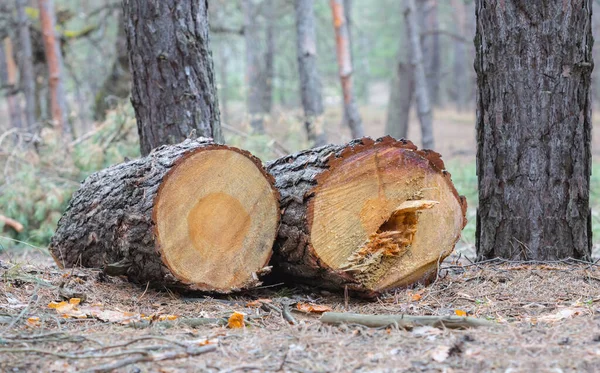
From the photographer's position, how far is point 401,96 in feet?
42.0

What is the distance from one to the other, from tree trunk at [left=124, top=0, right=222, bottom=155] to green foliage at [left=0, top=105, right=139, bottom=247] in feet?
8.52

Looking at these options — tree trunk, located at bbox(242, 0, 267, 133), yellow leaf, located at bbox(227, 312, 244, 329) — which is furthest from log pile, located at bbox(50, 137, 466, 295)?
tree trunk, located at bbox(242, 0, 267, 133)

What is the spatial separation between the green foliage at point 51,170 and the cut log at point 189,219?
3.44 meters

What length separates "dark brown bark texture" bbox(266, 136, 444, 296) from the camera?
11.7 feet

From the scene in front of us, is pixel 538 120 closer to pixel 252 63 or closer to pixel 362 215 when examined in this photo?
pixel 362 215

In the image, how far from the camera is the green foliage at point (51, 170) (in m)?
7.11

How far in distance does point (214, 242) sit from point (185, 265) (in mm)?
215

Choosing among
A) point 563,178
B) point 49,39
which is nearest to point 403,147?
point 563,178

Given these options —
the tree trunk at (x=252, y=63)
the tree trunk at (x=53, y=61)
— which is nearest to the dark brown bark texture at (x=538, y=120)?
the tree trunk at (x=53, y=61)

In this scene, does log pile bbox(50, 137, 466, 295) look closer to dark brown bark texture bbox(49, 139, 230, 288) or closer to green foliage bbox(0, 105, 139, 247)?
dark brown bark texture bbox(49, 139, 230, 288)

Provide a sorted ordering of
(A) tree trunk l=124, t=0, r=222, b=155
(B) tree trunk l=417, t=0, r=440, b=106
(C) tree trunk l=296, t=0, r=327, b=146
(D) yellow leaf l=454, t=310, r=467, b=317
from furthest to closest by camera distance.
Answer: (B) tree trunk l=417, t=0, r=440, b=106
(C) tree trunk l=296, t=0, r=327, b=146
(A) tree trunk l=124, t=0, r=222, b=155
(D) yellow leaf l=454, t=310, r=467, b=317

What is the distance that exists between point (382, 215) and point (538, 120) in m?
1.31

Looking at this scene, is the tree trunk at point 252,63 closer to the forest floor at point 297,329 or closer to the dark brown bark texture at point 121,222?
the dark brown bark texture at point 121,222

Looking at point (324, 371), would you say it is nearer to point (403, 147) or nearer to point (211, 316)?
point (211, 316)
